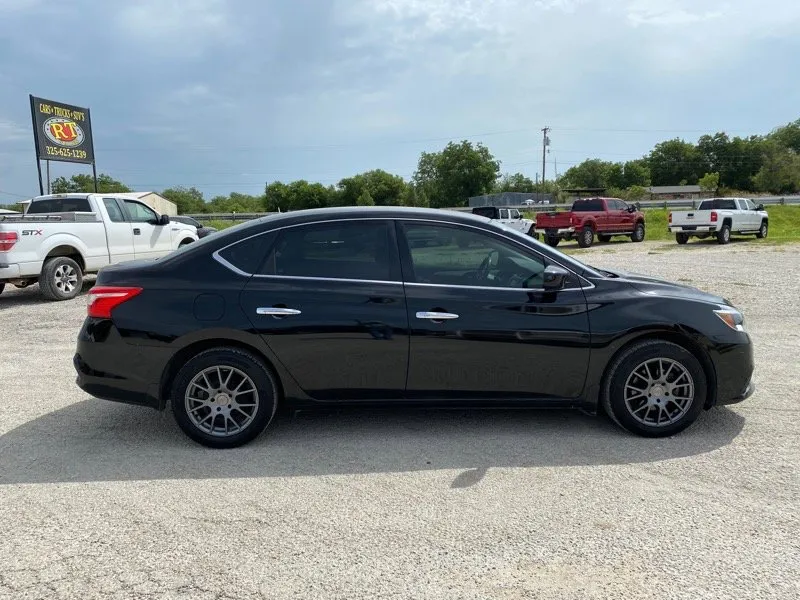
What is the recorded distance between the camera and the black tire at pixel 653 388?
13.5 feet

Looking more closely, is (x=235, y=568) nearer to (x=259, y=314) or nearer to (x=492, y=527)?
(x=492, y=527)

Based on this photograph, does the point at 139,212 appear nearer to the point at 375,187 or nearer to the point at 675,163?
the point at 375,187

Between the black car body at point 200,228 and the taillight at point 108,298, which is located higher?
the black car body at point 200,228

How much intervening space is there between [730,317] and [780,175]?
292 feet

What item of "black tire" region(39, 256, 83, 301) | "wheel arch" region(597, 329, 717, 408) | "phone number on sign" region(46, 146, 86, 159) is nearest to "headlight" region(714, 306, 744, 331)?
"wheel arch" region(597, 329, 717, 408)

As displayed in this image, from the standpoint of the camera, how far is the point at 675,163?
105 meters

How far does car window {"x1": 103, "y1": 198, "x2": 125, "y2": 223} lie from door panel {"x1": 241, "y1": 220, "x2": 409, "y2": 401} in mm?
9042

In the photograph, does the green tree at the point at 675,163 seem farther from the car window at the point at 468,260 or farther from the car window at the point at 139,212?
the car window at the point at 468,260

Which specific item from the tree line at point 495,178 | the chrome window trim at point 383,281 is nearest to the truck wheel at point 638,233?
the chrome window trim at point 383,281

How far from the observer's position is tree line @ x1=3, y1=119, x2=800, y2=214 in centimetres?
8119

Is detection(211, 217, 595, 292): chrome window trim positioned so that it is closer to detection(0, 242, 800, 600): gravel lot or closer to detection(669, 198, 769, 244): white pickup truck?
detection(0, 242, 800, 600): gravel lot

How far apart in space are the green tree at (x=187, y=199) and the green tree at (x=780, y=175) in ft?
262

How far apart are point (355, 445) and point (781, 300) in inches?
340

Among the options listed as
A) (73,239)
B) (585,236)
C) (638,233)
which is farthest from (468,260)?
(638,233)
